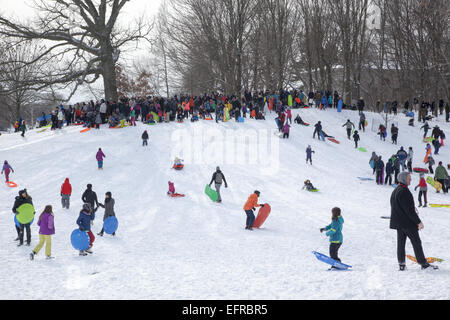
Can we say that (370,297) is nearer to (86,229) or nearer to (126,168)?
(86,229)

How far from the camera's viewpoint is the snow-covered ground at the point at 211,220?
7059 mm

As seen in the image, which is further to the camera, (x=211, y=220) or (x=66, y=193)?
(x=66, y=193)

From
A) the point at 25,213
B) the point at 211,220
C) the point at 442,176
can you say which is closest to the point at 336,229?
the point at 211,220

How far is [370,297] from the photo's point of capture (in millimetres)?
5973

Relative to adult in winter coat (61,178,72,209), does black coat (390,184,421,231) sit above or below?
above

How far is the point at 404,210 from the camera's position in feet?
22.0

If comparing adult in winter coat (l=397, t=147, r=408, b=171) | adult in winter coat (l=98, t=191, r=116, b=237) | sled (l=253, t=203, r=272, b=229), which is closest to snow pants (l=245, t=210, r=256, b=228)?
sled (l=253, t=203, r=272, b=229)

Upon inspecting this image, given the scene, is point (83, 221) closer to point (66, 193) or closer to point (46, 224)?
point (46, 224)

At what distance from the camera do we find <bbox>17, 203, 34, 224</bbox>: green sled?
1025 centimetres

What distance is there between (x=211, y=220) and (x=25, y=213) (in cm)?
579

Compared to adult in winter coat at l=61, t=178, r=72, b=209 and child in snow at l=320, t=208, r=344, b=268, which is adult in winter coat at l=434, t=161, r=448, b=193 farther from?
adult in winter coat at l=61, t=178, r=72, b=209

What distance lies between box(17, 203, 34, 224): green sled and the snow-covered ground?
0.76 metres

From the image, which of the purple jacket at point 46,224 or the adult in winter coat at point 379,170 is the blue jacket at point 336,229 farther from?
the adult in winter coat at point 379,170

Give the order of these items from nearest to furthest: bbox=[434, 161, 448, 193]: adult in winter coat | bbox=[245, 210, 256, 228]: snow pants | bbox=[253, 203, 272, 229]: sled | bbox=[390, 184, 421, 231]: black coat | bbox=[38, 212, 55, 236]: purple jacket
Answer: bbox=[390, 184, 421, 231]: black coat, bbox=[38, 212, 55, 236]: purple jacket, bbox=[245, 210, 256, 228]: snow pants, bbox=[253, 203, 272, 229]: sled, bbox=[434, 161, 448, 193]: adult in winter coat
